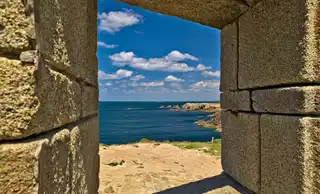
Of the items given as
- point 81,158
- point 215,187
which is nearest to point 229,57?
point 215,187

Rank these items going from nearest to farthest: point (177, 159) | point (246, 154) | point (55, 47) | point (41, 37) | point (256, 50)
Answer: point (41, 37) < point (55, 47) < point (256, 50) < point (246, 154) < point (177, 159)

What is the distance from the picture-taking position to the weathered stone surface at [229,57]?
9.80 feet

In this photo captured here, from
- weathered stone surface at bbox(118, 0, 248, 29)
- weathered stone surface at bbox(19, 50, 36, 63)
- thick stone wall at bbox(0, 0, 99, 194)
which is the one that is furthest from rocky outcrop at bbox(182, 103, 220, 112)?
weathered stone surface at bbox(19, 50, 36, 63)

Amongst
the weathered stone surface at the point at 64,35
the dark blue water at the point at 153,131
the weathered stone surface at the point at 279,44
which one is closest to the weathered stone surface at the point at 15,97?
the weathered stone surface at the point at 64,35

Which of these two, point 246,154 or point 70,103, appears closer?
point 70,103

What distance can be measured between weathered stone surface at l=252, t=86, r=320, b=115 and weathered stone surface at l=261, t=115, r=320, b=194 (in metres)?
0.06

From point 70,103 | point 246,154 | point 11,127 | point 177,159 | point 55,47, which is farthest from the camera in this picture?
point 177,159

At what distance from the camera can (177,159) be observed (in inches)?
430

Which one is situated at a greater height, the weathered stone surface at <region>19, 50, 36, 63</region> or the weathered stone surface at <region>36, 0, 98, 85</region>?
the weathered stone surface at <region>36, 0, 98, 85</region>

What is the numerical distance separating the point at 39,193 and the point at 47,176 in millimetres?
127

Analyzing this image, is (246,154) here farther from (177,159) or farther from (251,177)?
(177,159)

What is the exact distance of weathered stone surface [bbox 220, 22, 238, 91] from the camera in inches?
118

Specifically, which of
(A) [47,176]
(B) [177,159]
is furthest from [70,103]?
(B) [177,159]

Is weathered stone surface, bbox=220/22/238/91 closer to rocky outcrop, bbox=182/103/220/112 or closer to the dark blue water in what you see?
the dark blue water
